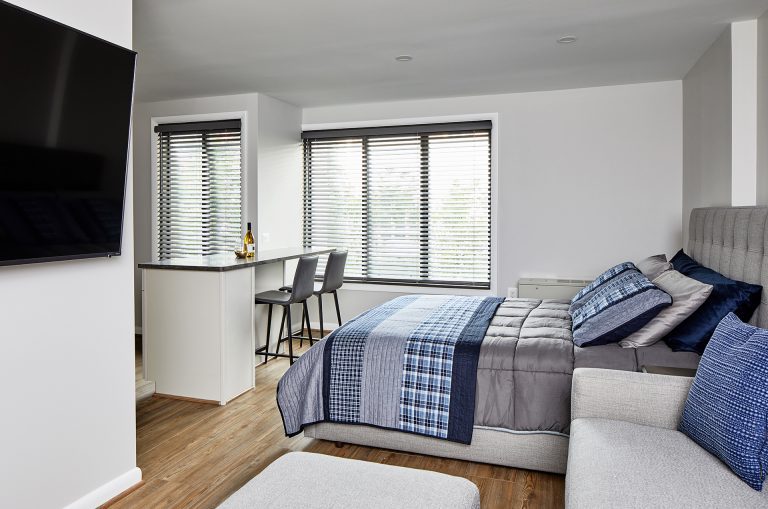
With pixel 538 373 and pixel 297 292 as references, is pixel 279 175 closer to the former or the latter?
pixel 297 292

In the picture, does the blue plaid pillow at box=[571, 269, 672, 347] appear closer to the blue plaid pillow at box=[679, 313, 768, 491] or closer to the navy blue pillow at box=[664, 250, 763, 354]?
the navy blue pillow at box=[664, 250, 763, 354]

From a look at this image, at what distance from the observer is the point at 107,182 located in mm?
2377

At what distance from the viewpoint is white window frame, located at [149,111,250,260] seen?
17.2 ft

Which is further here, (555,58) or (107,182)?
(555,58)

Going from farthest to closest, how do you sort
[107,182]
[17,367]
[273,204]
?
[273,204] → [107,182] → [17,367]

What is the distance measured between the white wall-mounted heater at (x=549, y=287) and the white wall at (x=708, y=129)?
102cm

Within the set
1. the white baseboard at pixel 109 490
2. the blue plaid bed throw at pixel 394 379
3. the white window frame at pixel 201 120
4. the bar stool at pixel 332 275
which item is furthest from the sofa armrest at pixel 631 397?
the white window frame at pixel 201 120

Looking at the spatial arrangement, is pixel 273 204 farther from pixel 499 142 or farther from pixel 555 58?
pixel 555 58

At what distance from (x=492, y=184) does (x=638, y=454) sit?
3.75m

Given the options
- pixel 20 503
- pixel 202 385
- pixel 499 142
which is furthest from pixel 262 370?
pixel 499 142

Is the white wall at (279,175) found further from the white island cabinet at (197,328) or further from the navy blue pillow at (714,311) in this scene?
the navy blue pillow at (714,311)

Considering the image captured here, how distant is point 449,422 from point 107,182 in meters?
1.89

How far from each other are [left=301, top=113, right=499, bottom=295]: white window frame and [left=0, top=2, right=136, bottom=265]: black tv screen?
3.38 m

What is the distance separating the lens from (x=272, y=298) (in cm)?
429
